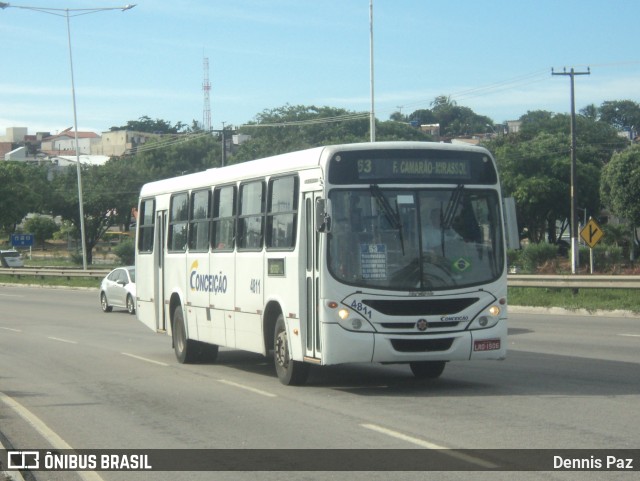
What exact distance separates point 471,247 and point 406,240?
85cm

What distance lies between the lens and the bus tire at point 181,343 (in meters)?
17.2

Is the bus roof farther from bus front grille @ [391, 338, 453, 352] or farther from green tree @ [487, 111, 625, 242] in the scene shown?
green tree @ [487, 111, 625, 242]

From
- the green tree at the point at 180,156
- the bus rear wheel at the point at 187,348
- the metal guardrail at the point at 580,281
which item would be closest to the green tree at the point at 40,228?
the green tree at the point at 180,156

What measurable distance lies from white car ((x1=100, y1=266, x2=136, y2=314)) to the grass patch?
11428 mm

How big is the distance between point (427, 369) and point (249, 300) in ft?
8.50

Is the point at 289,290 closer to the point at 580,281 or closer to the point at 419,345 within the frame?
the point at 419,345

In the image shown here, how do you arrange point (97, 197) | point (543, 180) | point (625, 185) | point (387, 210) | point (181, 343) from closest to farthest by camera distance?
point (387, 210) < point (181, 343) < point (625, 185) < point (543, 180) < point (97, 197)

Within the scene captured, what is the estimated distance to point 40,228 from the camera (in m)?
102

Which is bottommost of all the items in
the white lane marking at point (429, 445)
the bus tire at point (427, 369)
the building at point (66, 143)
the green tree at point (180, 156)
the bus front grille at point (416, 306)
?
the bus tire at point (427, 369)

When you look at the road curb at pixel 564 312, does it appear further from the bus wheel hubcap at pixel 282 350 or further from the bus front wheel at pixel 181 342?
the bus wheel hubcap at pixel 282 350

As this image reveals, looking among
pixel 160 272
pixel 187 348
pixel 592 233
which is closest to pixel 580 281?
pixel 592 233

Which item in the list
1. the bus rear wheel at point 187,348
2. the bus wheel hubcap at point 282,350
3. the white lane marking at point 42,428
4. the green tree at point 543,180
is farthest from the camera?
the green tree at point 543,180

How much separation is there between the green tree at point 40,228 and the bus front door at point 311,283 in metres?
92.5

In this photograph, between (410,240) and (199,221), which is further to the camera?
(199,221)
